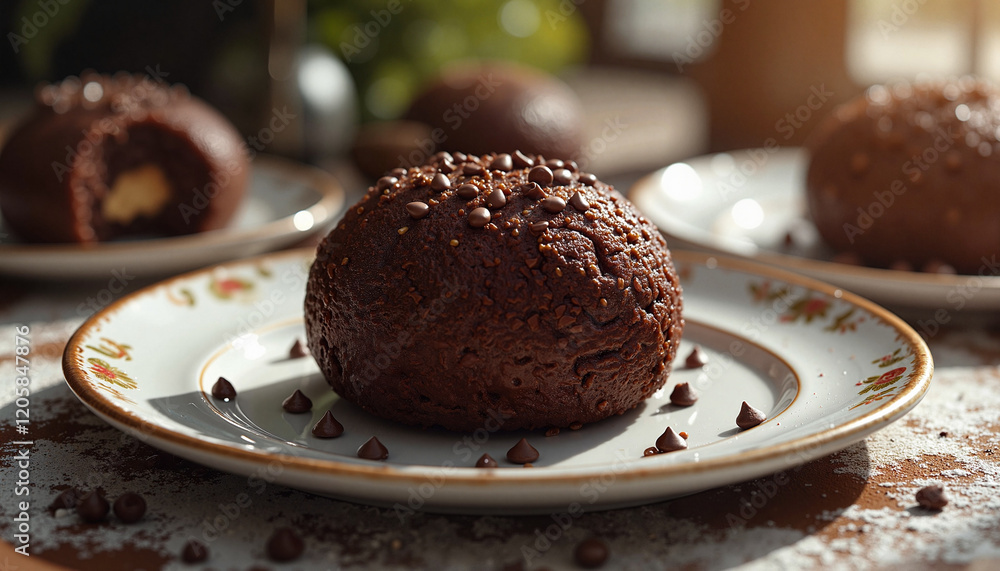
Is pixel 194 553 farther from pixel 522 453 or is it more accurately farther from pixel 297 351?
pixel 297 351

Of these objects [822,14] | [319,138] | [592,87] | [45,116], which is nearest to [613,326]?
[45,116]

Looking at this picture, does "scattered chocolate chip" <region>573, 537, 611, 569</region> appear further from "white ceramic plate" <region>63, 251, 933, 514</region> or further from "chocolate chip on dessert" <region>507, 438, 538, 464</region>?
"chocolate chip on dessert" <region>507, 438, 538, 464</region>

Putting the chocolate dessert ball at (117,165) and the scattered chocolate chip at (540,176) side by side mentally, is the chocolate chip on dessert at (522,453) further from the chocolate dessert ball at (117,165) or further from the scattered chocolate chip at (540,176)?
the chocolate dessert ball at (117,165)

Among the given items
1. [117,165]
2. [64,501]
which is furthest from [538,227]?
[117,165]

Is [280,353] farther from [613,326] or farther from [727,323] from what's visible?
[727,323]

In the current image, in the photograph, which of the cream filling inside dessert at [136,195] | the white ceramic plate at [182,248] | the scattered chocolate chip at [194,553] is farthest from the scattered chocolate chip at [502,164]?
the cream filling inside dessert at [136,195]

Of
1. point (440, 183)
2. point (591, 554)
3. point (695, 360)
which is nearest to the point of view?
Result: point (591, 554)

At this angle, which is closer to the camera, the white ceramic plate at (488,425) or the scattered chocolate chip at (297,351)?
the white ceramic plate at (488,425)
